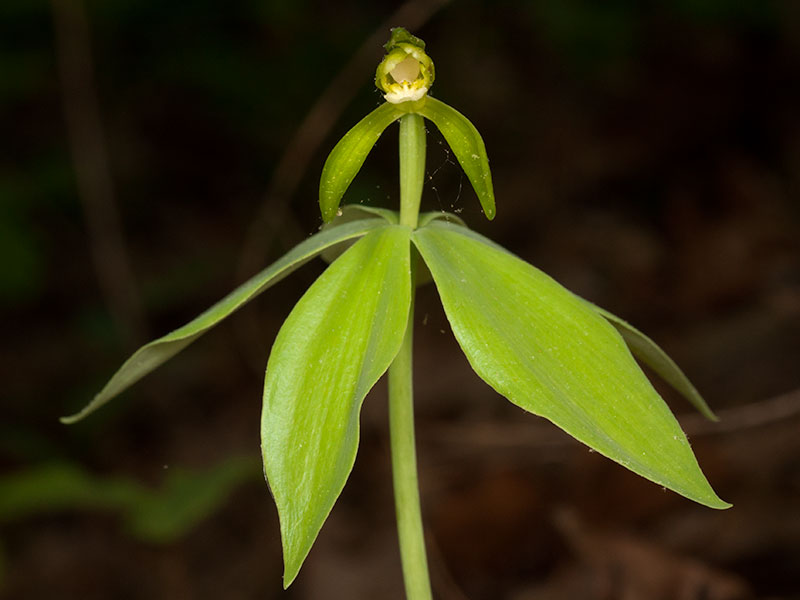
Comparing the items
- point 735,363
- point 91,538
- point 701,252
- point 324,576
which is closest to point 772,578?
point 735,363

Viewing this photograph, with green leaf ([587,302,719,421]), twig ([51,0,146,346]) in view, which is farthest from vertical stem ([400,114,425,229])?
twig ([51,0,146,346])

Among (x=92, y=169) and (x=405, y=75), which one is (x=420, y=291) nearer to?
(x=92, y=169)

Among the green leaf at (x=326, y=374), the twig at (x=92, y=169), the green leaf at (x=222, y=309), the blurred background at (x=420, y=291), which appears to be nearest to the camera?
the green leaf at (x=326, y=374)

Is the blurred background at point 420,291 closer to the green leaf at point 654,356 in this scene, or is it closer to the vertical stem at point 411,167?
the green leaf at point 654,356

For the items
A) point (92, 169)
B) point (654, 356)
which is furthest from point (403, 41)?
point (92, 169)

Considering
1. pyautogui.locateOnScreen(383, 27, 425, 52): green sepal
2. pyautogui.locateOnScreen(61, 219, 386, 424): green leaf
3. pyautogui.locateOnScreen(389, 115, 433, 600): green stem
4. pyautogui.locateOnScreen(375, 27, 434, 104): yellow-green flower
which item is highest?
pyautogui.locateOnScreen(383, 27, 425, 52): green sepal

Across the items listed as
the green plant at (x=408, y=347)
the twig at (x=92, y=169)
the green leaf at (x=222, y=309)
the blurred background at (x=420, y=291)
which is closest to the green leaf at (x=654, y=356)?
the green plant at (x=408, y=347)

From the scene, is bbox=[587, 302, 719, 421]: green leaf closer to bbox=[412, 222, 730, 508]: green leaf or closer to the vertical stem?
bbox=[412, 222, 730, 508]: green leaf
